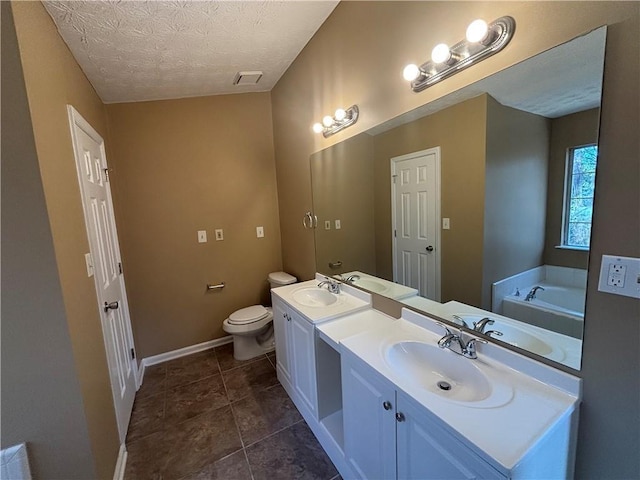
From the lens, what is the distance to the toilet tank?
110 inches

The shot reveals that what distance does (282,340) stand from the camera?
2.11 meters

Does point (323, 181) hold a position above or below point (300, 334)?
above

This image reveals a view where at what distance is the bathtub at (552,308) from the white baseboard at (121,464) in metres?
2.13

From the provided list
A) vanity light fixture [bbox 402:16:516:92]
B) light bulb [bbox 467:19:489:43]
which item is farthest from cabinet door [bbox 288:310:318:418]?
light bulb [bbox 467:19:489:43]

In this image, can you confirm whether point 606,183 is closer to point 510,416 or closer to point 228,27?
point 510,416

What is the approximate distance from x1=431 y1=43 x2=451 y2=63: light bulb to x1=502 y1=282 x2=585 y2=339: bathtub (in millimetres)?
978

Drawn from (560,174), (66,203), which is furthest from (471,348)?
(66,203)

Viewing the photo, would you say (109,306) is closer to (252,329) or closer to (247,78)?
(252,329)

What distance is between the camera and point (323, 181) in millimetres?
2217

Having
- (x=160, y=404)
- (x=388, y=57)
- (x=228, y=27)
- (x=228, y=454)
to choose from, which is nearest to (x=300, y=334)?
(x=228, y=454)

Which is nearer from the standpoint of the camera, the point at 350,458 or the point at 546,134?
the point at 546,134

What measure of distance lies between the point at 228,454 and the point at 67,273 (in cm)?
134

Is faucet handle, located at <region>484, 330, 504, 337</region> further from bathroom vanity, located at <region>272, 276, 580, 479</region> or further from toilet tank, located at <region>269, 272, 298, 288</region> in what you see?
toilet tank, located at <region>269, 272, 298, 288</region>

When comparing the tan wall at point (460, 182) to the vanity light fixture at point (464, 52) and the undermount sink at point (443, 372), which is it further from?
the undermount sink at point (443, 372)
